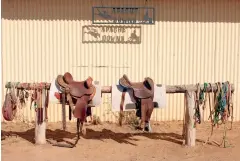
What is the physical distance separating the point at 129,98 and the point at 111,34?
238cm

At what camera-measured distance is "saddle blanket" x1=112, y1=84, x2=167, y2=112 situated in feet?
19.3

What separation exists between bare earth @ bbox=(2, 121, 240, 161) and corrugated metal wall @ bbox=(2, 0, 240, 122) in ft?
3.01

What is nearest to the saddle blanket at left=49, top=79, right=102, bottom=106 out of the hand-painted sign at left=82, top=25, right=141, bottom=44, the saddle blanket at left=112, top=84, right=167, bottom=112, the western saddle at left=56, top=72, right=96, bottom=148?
the western saddle at left=56, top=72, right=96, bottom=148

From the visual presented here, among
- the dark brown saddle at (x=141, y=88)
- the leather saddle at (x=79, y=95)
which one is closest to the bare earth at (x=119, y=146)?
the leather saddle at (x=79, y=95)

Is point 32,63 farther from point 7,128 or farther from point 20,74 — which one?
point 7,128

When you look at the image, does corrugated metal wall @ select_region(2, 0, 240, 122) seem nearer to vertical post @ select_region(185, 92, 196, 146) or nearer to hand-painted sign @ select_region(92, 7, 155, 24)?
hand-painted sign @ select_region(92, 7, 155, 24)

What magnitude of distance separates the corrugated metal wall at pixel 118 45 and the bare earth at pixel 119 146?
3.01 feet

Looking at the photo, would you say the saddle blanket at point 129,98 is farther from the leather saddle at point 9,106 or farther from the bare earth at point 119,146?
the leather saddle at point 9,106

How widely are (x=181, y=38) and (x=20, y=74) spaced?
3.29m

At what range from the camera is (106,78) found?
8.11 metres

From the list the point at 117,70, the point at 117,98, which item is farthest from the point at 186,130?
the point at 117,70

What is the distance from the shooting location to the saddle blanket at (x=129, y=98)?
5.88 metres

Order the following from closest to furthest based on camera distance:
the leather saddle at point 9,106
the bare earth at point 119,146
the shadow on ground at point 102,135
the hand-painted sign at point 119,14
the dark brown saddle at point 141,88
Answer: the bare earth at point 119,146 → the dark brown saddle at point 141,88 → the leather saddle at point 9,106 → the shadow on ground at point 102,135 → the hand-painted sign at point 119,14

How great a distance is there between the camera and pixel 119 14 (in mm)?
7867
